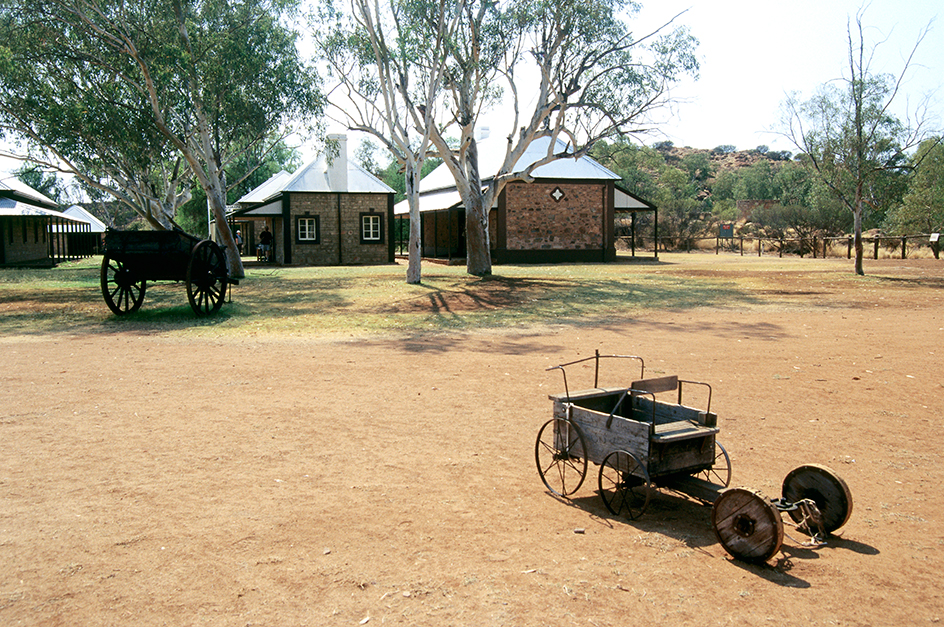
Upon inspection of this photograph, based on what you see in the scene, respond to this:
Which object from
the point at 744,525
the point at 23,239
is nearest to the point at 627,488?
the point at 744,525

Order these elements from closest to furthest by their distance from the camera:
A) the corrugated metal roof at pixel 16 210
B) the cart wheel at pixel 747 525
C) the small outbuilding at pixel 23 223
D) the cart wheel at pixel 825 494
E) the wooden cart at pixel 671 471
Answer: the cart wheel at pixel 747 525, the wooden cart at pixel 671 471, the cart wheel at pixel 825 494, the corrugated metal roof at pixel 16 210, the small outbuilding at pixel 23 223

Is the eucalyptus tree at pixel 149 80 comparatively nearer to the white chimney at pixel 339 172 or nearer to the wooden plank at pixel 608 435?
the white chimney at pixel 339 172

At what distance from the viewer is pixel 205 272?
15.2 meters

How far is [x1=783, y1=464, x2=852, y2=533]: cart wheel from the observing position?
443 centimetres

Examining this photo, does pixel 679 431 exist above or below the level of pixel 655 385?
below

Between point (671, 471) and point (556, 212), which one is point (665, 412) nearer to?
point (671, 471)

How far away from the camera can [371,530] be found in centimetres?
456

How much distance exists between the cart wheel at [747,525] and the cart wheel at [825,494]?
61 cm

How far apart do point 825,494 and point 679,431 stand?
3.06 ft

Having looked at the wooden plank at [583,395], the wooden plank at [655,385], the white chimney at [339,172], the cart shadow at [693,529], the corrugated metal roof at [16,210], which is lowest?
the cart shadow at [693,529]

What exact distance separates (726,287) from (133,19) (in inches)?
767

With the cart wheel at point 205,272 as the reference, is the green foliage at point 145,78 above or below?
above

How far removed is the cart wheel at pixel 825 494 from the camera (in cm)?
443

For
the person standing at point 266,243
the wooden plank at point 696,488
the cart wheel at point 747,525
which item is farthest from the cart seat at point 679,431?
the person standing at point 266,243
